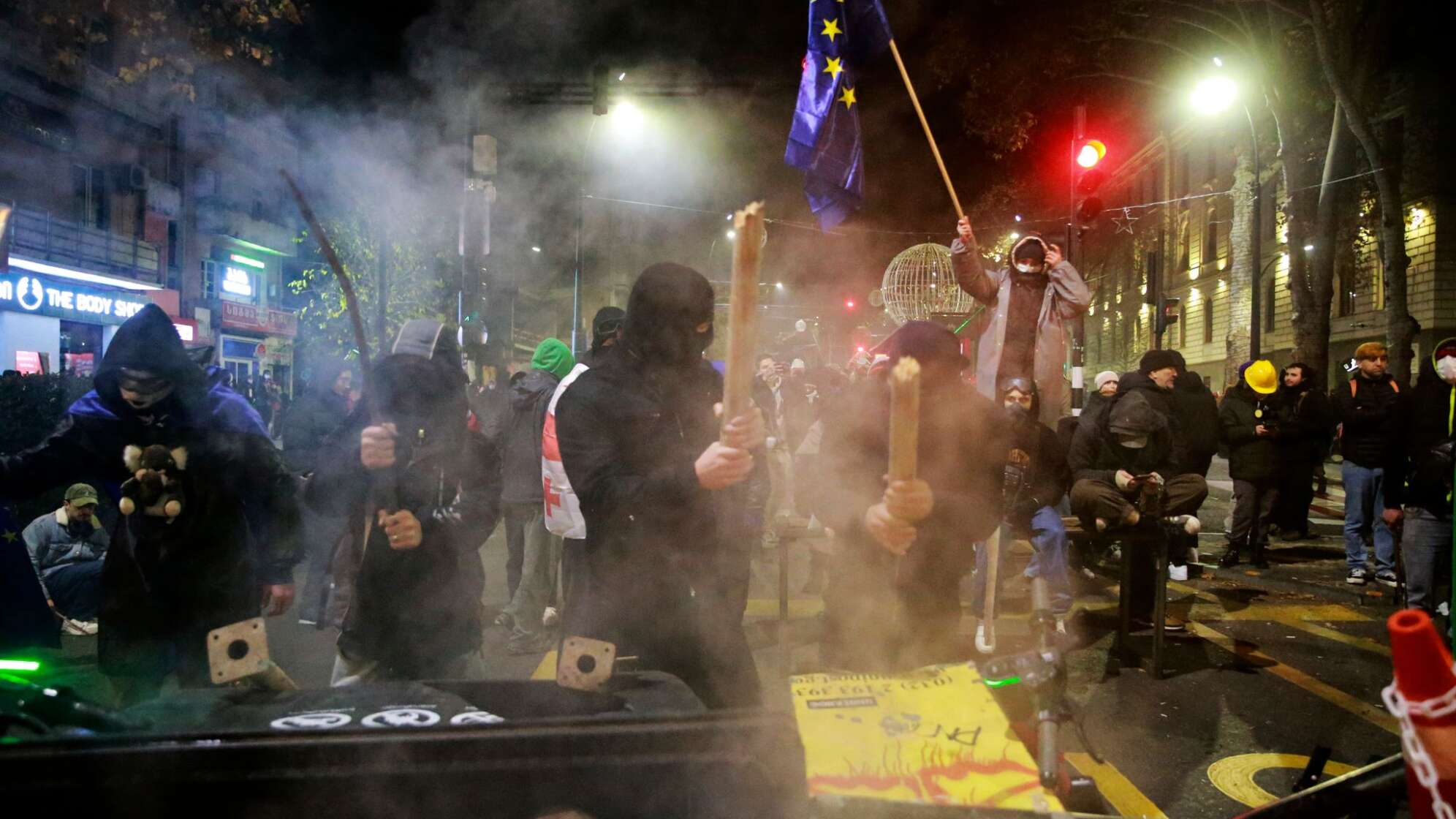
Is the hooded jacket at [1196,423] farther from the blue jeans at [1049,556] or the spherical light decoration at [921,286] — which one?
the spherical light decoration at [921,286]

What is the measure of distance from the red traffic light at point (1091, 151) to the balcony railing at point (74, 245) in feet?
26.1

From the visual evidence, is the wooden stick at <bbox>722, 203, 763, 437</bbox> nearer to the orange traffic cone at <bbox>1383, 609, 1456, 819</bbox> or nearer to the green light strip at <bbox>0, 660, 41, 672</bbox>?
the orange traffic cone at <bbox>1383, 609, 1456, 819</bbox>

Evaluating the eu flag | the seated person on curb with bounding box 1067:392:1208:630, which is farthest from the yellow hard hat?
the eu flag

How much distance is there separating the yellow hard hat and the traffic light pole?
153cm

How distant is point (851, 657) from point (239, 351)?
78.4 feet

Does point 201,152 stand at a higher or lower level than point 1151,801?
higher

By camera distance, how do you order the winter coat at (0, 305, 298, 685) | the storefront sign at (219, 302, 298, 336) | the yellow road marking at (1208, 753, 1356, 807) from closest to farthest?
the winter coat at (0, 305, 298, 685) → the yellow road marking at (1208, 753, 1356, 807) → the storefront sign at (219, 302, 298, 336)

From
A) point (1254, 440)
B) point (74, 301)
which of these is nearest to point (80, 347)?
point (74, 301)

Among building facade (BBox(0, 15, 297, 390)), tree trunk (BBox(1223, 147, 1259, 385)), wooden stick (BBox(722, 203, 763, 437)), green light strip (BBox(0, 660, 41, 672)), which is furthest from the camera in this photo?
tree trunk (BBox(1223, 147, 1259, 385))

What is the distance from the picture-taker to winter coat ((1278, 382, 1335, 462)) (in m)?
7.51

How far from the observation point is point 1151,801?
304 centimetres

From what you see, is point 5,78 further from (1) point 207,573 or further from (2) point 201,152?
(1) point 207,573

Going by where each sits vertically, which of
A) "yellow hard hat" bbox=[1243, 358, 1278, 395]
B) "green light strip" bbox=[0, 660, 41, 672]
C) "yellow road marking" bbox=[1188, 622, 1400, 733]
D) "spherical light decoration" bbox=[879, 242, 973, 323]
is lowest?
"yellow road marking" bbox=[1188, 622, 1400, 733]

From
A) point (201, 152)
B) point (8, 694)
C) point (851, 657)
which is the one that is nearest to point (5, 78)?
point (201, 152)
